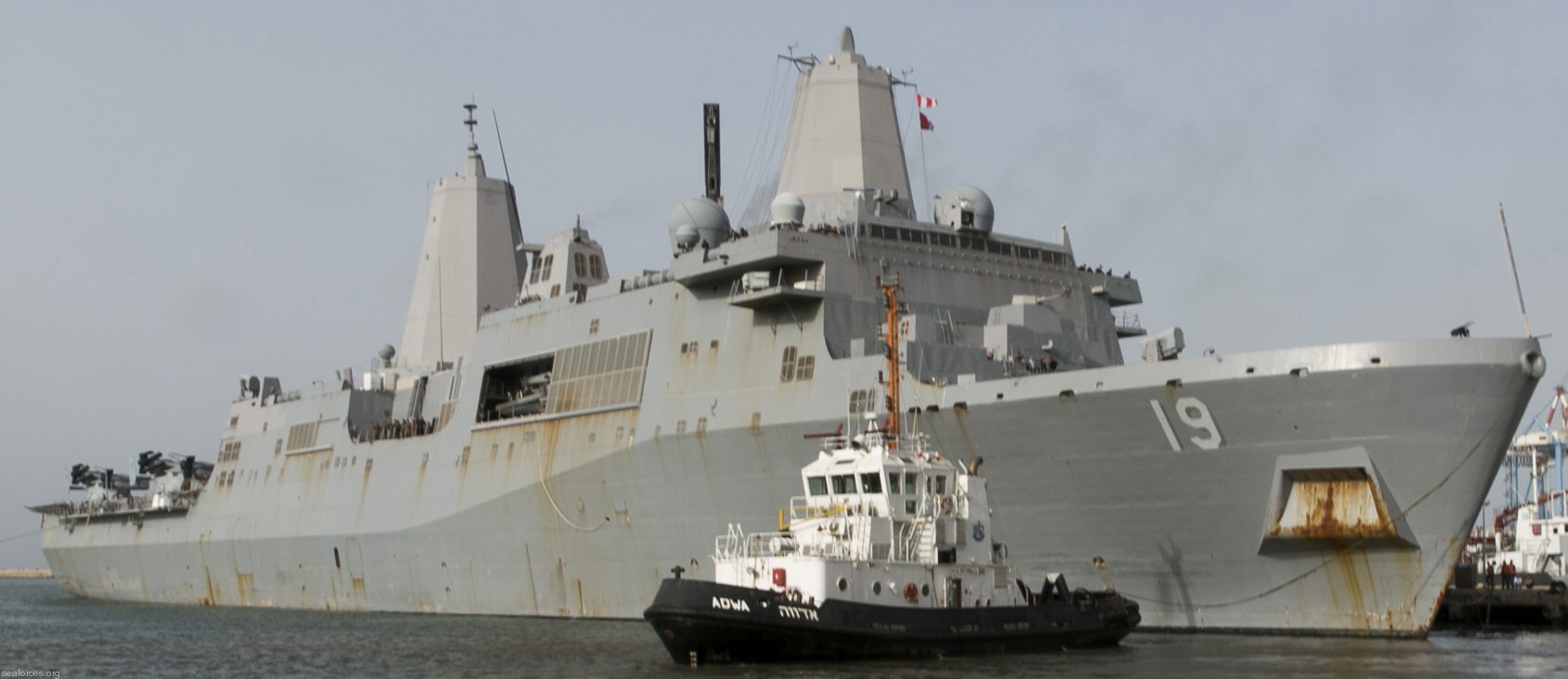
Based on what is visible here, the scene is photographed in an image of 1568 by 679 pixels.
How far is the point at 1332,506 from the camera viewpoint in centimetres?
2309

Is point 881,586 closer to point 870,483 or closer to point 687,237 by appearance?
point 870,483

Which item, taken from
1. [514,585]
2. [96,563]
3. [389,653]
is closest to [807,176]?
[514,585]

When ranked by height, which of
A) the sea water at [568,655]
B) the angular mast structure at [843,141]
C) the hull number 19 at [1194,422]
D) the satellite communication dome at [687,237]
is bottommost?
the sea water at [568,655]

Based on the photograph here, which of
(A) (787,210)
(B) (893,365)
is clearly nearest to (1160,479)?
(B) (893,365)

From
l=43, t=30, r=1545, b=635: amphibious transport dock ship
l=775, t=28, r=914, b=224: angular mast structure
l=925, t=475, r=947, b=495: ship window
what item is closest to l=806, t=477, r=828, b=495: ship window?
l=925, t=475, r=947, b=495: ship window

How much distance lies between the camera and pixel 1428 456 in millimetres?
22500

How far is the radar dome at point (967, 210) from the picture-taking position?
3114 cm

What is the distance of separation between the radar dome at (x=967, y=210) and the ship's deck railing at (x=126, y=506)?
26.9 m

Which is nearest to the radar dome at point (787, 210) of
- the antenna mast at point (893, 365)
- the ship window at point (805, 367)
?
the ship window at point (805, 367)

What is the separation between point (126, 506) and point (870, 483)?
35646 mm

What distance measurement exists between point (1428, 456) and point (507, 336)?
66.8 feet

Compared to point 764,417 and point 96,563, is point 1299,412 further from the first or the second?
point 96,563

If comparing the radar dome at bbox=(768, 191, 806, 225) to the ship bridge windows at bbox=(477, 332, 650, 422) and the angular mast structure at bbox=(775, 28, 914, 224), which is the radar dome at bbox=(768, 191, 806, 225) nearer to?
the angular mast structure at bbox=(775, 28, 914, 224)

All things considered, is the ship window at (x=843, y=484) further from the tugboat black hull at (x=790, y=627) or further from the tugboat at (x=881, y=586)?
the tugboat black hull at (x=790, y=627)
